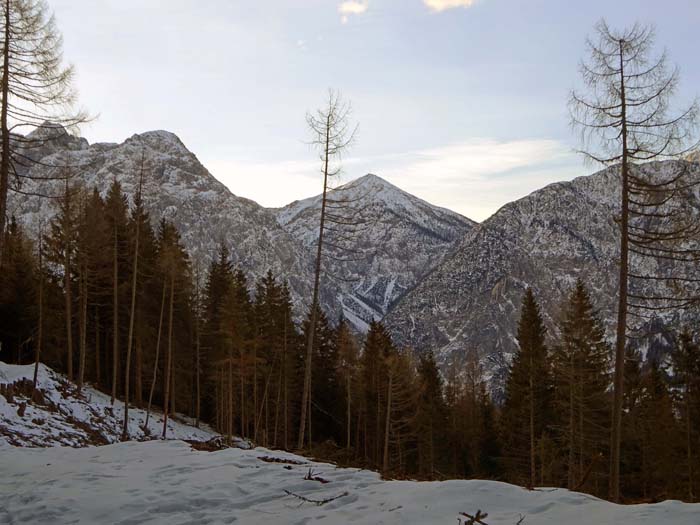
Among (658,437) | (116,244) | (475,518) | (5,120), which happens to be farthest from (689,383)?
(5,120)

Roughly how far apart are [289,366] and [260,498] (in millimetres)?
31014

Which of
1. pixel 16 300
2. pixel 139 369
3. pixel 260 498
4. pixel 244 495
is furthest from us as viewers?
pixel 16 300

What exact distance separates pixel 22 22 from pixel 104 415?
59.5ft

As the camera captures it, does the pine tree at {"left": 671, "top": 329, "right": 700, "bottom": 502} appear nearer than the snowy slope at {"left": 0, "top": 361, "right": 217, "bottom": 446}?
No

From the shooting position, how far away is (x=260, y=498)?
6.82 meters

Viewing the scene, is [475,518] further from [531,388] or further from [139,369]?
[139,369]

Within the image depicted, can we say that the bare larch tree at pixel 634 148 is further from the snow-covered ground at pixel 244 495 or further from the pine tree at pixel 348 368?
the pine tree at pixel 348 368

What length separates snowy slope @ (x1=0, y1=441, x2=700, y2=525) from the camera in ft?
17.5

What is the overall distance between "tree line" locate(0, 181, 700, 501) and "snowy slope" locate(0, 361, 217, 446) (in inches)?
51.1

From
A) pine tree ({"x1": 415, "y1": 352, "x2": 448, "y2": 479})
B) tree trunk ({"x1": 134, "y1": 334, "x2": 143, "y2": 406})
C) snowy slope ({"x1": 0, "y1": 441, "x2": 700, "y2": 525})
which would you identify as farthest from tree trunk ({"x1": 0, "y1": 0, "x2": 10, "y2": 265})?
pine tree ({"x1": 415, "y1": 352, "x2": 448, "y2": 479})

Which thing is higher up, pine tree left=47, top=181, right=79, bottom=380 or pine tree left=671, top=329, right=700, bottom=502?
pine tree left=47, top=181, right=79, bottom=380

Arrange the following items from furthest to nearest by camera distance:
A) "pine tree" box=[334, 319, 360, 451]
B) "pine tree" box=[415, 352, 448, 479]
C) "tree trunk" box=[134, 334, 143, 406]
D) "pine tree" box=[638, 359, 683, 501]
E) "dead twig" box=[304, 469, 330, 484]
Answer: "pine tree" box=[415, 352, 448, 479], "pine tree" box=[334, 319, 360, 451], "tree trunk" box=[134, 334, 143, 406], "pine tree" box=[638, 359, 683, 501], "dead twig" box=[304, 469, 330, 484]

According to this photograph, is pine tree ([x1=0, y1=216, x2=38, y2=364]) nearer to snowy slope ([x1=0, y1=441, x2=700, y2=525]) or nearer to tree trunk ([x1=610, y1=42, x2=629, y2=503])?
snowy slope ([x1=0, y1=441, x2=700, y2=525])

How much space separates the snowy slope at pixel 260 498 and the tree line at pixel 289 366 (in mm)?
12353
